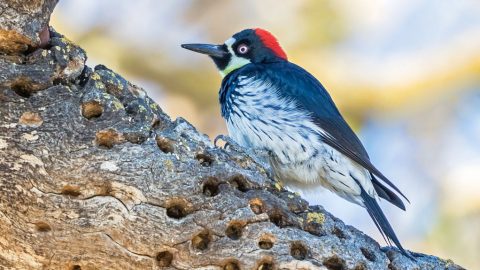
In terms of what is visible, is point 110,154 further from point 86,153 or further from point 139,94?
point 139,94

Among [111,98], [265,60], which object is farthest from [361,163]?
[111,98]

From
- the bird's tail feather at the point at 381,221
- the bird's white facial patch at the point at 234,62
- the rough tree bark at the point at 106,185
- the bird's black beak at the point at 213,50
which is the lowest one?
the rough tree bark at the point at 106,185

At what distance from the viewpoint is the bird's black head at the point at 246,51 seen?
17.0 feet

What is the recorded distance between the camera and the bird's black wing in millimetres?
4277

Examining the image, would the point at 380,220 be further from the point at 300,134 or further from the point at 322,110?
the point at 322,110

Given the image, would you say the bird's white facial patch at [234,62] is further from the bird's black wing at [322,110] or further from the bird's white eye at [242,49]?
the bird's black wing at [322,110]

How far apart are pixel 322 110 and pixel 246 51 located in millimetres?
855

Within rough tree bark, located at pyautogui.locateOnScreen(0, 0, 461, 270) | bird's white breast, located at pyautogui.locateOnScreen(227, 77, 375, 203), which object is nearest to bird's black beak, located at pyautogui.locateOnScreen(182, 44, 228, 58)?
bird's white breast, located at pyautogui.locateOnScreen(227, 77, 375, 203)

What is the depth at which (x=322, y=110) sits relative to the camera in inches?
180

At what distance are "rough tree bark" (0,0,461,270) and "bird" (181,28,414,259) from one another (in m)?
1.21

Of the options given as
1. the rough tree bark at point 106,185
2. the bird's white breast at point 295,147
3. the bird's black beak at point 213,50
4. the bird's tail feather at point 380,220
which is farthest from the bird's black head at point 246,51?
the rough tree bark at point 106,185

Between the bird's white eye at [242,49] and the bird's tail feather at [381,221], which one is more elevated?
the bird's white eye at [242,49]

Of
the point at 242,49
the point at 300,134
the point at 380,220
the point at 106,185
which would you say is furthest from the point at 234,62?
the point at 106,185

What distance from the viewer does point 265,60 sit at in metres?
5.17
